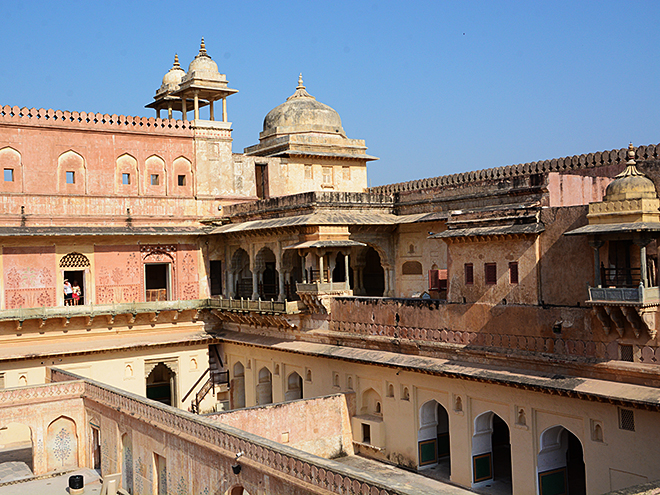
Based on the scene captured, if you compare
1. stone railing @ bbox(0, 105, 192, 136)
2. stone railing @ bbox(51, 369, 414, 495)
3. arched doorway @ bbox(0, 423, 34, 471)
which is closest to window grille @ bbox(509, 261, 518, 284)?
stone railing @ bbox(51, 369, 414, 495)

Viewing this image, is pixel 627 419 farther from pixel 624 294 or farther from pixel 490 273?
pixel 490 273

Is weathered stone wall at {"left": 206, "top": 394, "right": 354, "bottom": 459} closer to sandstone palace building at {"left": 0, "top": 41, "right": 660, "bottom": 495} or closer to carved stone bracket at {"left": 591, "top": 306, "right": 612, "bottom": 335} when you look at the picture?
→ sandstone palace building at {"left": 0, "top": 41, "right": 660, "bottom": 495}

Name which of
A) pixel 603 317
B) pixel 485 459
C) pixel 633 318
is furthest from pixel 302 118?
pixel 633 318

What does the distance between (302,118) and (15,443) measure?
12.5 metres

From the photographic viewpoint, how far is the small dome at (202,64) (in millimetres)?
20719

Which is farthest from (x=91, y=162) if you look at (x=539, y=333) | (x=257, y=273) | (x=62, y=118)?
(x=539, y=333)

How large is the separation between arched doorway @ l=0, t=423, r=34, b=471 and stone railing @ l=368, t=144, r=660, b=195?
1102 centimetres

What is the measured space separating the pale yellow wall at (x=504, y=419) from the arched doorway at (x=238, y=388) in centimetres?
298

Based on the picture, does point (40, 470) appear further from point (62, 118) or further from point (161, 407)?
point (62, 118)

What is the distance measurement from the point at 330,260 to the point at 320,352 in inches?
84.5

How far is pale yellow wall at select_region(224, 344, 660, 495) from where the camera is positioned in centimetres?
1020

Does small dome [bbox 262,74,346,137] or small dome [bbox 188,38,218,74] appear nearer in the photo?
small dome [bbox 188,38,218,74]

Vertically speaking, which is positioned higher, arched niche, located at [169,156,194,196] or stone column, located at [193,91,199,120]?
stone column, located at [193,91,199,120]

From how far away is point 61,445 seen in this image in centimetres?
1596
